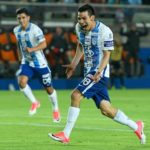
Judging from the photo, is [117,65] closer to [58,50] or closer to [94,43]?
[58,50]

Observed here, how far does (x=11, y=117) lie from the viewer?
52.4 ft

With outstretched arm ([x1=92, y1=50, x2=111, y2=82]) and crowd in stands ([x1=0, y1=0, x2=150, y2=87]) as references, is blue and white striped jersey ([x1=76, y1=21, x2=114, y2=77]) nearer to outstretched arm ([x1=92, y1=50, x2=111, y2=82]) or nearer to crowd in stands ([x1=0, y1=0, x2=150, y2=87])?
outstretched arm ([x1=92, y1=50, x2=111, y2=82])

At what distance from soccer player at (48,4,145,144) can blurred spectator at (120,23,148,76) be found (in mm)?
17891

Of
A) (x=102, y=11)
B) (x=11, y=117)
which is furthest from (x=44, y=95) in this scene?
(x=11, y=117)

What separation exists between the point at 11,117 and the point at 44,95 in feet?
28.3

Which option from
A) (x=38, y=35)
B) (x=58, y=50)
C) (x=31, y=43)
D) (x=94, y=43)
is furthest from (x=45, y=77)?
(x=58, y=50)

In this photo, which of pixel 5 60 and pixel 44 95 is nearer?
pixel 44 95

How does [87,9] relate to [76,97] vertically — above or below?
above

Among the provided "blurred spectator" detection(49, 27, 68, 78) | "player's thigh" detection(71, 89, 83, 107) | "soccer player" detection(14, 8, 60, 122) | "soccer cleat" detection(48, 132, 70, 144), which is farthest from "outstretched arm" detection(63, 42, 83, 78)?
"blurred spectator" detection(49, 27, 68, 78)

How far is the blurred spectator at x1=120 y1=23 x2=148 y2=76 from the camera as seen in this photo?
29297mm

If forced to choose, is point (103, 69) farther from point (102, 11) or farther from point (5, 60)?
point (102, 11)

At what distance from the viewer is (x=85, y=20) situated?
1116 centimetres

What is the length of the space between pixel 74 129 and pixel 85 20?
2960mm

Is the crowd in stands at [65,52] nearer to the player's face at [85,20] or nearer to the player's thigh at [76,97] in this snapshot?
the player's face at [85,20]
